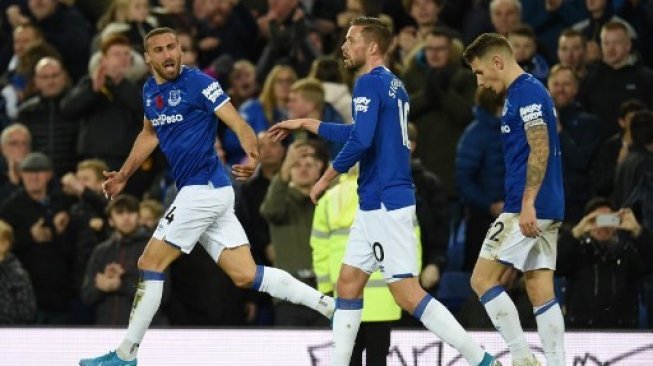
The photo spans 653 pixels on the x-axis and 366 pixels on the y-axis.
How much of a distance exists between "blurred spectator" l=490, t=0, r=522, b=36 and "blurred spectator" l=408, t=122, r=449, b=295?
2.06 metres

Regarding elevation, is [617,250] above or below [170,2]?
below

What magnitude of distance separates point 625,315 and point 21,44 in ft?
23.4

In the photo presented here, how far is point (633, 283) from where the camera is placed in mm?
12641

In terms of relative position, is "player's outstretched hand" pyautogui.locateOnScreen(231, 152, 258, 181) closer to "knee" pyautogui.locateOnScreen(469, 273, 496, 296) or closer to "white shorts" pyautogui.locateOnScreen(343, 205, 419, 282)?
"white shorts" pyautogui.locateOnScreen(343, 205, 419, 282)

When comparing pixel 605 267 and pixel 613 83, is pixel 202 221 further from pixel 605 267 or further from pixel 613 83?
pixel 613 83

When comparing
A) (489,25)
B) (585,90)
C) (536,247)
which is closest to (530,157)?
(536,247)

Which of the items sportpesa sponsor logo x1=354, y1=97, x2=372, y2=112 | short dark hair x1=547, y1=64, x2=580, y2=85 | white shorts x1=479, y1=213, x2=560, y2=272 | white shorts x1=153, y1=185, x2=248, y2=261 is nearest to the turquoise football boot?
white shorts x1=153, y1=185, x2=248, y2=261

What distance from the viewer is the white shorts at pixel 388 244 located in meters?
9.70

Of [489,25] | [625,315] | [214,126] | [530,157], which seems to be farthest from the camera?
[489,25]

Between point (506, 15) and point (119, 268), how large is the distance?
4.46m

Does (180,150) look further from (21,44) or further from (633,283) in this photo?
(21,44)

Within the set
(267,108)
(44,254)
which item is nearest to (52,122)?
(44,254)

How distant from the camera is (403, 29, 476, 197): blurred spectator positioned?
14.6 m

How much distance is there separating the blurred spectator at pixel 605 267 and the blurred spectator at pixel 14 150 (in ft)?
17.3
